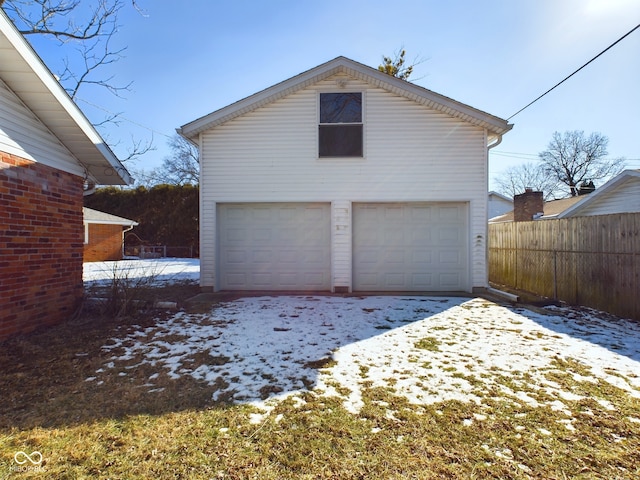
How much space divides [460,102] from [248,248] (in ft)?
20.7

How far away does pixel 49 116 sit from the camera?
15.3 ft

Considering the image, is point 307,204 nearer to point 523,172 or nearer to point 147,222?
point 147,222

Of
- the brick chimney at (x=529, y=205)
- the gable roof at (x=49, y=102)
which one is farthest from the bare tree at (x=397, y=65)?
the gable roof at (x=49, y=102)

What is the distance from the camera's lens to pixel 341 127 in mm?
8125

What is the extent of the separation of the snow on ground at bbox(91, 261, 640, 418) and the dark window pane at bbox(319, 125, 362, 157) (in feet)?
13.1

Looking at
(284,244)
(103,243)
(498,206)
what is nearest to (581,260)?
(284,244)

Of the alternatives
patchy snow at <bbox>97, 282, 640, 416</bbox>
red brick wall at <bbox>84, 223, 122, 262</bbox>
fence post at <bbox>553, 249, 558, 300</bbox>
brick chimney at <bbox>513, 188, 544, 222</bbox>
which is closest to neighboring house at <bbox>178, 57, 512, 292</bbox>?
fence post at <bbox>553, 249, 558, 300</bbox>

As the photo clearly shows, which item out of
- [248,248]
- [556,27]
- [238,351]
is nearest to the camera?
[238,351]

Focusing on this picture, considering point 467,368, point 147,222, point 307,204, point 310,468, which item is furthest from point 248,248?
point 147,222

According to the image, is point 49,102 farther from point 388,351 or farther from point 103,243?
point 103,243

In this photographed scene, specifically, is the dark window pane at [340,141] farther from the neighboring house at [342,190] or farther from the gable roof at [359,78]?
the gable roof at [359,78]

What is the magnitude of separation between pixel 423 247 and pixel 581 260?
10.4 feet
